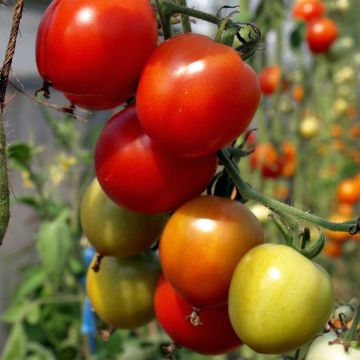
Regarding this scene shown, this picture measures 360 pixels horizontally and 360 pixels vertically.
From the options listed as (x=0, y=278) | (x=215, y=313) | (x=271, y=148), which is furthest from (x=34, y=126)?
Result: (x=215, y=313)

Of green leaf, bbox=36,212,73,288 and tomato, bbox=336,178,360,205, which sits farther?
tomato, bbox=336,178,360,205

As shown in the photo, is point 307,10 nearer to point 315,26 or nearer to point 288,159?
point 315,26

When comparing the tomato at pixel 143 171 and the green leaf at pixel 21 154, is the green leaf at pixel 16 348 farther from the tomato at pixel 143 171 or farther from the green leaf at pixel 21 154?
the tomato at pixel 143 171

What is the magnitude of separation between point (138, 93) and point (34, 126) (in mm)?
2290

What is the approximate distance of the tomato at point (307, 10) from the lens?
86.0 inches

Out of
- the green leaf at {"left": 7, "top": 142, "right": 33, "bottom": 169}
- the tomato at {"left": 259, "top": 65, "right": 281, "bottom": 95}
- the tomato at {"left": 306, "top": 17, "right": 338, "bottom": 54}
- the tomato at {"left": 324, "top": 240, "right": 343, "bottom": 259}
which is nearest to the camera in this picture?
the green leaf at {"left": 7, "top": 142, "right": 33, "bottom": 169}

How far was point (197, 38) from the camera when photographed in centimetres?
52

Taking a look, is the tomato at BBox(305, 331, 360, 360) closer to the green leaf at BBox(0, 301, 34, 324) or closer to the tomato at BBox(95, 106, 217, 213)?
the tomato at BBox(95, 106, 217, 213)

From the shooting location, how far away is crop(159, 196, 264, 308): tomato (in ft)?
1.76

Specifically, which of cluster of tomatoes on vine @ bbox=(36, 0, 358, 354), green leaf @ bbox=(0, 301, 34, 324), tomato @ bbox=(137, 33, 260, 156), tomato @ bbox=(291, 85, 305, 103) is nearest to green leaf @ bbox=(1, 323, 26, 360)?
green leaf @ bbox=(0, 301, 34, 324)

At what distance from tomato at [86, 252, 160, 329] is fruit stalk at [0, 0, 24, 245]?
0.71 ft

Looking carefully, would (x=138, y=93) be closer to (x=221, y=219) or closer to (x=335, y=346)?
(x=221, y=219)

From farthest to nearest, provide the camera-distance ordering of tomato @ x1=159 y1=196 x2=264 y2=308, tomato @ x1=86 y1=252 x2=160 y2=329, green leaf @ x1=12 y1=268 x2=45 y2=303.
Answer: green leaf @ x1=12 y1=268 x2=45 y2=303, tomato @ x1=86 y1=252 x2=160 y2=329, tomato @ x1=159 y1=196 x2=264 y2=308

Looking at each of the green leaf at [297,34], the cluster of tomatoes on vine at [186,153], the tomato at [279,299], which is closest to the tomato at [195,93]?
the cluster of tomatoes on vine at [186,153]
